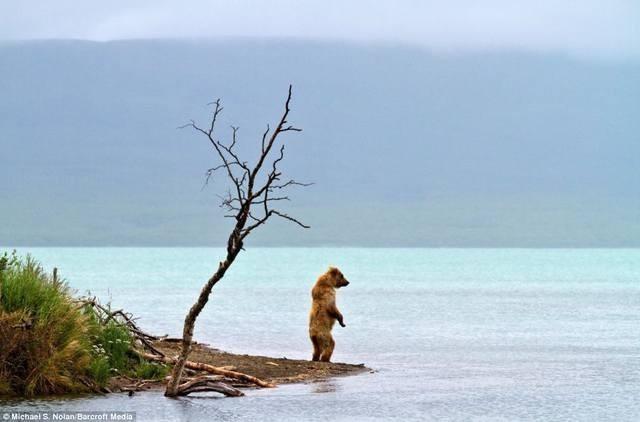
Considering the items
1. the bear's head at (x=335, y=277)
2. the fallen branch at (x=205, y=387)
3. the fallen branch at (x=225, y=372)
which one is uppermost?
→ the bear's head at (x=335, y=277)

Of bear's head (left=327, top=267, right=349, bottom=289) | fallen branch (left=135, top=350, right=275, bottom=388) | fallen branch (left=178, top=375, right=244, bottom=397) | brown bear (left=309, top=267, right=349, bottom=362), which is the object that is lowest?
fallen branch (left=178, top=375, right=244, bottom=397)

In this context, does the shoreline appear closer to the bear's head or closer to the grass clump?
the grass clump

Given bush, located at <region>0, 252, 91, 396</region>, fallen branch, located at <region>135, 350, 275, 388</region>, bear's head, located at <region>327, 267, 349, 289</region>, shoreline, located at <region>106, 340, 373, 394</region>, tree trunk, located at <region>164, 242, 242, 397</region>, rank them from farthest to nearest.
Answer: bear's head, located at <region>327, 267, 349, 289</region> < fallen branch, located at <region>135, 350, 275, 388</region> < shoreline, located at <region>106, 340, 373, 394</region> < bush, located at <region>0, 252, 91, 396</region> < tree trunk, located at <region>164, 242, 242, 397</region>

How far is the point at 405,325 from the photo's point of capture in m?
41.8

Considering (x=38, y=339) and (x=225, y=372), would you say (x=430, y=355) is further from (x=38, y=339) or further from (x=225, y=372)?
(x=38, y=339)

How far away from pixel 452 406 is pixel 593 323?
80.6ft

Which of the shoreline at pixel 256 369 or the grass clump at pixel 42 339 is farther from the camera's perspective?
the shoreline at pixel 256 369

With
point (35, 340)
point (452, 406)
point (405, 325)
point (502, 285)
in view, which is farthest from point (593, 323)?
point (502, 285)

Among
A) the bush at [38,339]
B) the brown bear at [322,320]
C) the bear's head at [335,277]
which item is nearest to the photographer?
the bush at [38,339]

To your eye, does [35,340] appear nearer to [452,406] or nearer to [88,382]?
[88,382]

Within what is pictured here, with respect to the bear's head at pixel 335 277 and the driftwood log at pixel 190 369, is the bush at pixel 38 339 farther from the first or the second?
the bear's head at pixel 335 277

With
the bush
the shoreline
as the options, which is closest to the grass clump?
the bush

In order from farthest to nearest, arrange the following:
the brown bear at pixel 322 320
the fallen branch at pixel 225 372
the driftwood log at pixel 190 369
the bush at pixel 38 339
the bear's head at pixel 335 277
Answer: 1. the bear's head at pixel 335 277
2. the brown bear at pixel 322 320
3. the fallen branch at pixel 225 372
4. the driftwood log at pixel 190 369
5. the bush at pixel 38 339

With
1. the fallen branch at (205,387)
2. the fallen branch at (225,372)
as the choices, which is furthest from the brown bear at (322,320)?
the fallen branch at (205,387)
